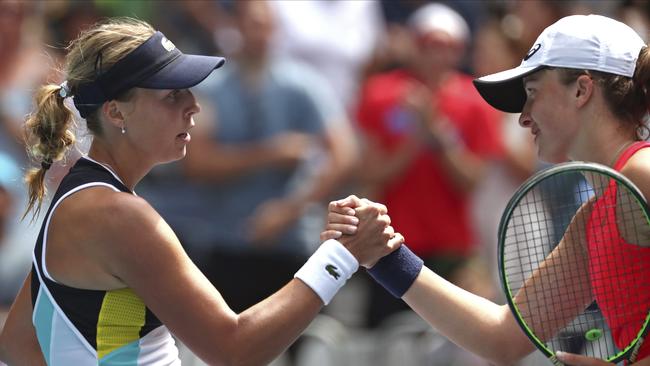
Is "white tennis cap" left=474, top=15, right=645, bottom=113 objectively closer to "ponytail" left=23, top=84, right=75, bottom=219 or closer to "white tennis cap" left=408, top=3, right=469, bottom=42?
"ponytail" left=23, top=84, right=75, bottom=219

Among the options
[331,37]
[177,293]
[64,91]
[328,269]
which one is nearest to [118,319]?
[177,293]

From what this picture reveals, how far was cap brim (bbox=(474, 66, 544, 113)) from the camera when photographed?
12.6 feet

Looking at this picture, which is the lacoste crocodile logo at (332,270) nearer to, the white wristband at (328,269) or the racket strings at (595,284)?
the white wristband at (328,269)

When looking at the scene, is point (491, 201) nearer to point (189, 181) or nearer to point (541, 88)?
point (189, 181)

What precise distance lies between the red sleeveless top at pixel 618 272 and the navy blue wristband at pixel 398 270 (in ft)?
2.16

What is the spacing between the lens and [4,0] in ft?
24.2

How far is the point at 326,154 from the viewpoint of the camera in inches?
291

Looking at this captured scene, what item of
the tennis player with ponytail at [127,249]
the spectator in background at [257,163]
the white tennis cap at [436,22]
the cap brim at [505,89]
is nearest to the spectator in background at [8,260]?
the spectator in background at [257,163]

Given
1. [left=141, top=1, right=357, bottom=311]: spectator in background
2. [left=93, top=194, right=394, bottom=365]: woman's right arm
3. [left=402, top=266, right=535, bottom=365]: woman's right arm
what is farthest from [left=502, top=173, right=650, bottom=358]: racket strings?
[left=141, top=1, right=357, bottom=311]: spectator in background

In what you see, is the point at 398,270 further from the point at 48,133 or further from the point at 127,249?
the point at 48,133

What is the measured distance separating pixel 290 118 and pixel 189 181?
730 mm

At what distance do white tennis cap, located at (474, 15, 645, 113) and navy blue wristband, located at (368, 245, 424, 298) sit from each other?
0.66 meters

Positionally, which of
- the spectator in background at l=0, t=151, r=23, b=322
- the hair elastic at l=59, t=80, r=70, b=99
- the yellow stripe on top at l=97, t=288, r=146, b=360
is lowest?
the spectator in background at l=0, t=151, r=23, b=322

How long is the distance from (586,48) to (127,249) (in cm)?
148
